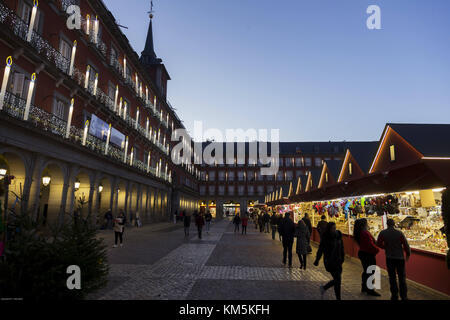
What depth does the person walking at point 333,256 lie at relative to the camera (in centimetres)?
566

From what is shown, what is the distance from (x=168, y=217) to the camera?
40.1 m

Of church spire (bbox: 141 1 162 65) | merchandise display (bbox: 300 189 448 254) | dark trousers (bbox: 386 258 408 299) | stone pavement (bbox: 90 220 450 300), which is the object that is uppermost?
church spire (bbox: 141 1 162 65)

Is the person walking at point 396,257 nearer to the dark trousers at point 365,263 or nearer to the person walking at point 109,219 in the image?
the dark trousers at point 365,263

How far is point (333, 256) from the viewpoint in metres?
5.70

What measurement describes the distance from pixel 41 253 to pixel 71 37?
16518 mm

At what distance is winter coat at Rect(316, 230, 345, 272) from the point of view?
5.67 m

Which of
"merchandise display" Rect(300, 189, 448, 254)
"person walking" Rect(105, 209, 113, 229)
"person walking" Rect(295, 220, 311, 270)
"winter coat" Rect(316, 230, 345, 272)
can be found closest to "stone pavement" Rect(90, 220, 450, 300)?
"person walking" Rect(295, 220, 311, 270)

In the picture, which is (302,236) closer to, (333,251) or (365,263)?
(365,263)

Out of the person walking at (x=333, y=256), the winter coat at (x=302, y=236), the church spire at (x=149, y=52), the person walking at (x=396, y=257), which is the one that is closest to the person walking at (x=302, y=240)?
the winter coat at (x=302, y=236)

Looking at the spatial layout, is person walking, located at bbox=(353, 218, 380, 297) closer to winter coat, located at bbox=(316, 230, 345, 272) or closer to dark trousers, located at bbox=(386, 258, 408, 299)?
dark trousers, located at bbox=(386, 258, 408, 299)

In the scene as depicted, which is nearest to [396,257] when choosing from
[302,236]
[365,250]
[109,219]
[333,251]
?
[365,250]

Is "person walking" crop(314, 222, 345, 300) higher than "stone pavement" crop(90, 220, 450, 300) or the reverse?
higher
